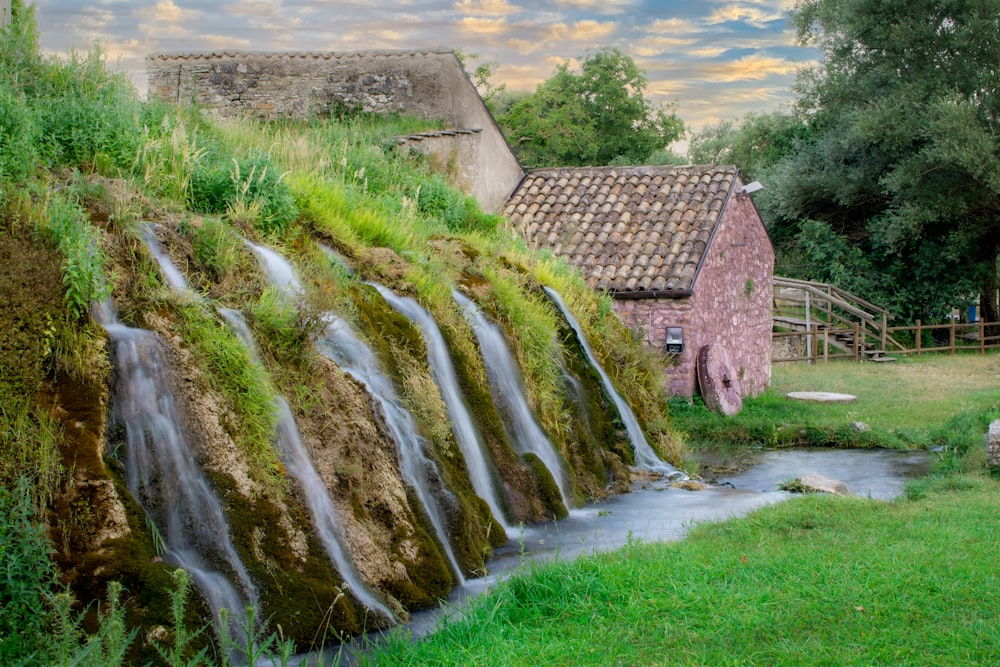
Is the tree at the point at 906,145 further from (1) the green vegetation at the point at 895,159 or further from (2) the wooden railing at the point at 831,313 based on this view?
(2) the wooden railing at the point at 831,313

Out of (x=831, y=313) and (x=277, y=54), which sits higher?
(x=277, y=54)

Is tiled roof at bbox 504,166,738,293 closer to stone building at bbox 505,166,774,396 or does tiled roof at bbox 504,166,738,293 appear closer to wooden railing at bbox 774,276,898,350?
stone building at bbox 505,166,774,396

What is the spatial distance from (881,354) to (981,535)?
23.2 m

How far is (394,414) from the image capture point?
7.39m

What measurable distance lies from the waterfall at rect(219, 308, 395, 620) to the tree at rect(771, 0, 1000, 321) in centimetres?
2526

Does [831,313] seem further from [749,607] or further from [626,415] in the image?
[749,607]

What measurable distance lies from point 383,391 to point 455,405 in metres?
0.96

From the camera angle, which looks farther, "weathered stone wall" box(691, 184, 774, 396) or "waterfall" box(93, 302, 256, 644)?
"weathered stone wall" box(691, 184, 774, 396)

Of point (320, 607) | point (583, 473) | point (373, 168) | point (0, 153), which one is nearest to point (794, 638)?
point (320, 607)

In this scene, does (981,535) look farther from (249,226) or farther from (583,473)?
(249,226)

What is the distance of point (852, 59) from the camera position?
30.6 metres

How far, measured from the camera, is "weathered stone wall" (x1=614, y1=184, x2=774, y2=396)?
16.7 metres

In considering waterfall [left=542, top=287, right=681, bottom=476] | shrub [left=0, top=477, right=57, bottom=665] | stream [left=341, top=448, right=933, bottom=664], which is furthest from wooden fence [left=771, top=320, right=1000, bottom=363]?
shrub [left=0, top=477, right=57, bottom=665]

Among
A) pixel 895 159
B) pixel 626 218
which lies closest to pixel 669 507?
pixel 626 218
